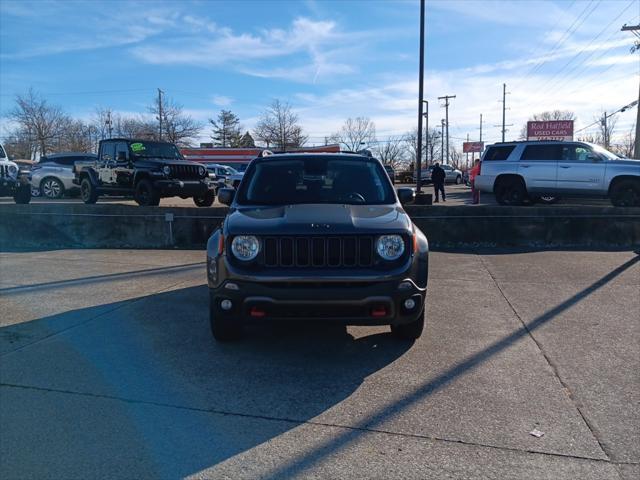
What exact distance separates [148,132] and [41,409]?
245 ft

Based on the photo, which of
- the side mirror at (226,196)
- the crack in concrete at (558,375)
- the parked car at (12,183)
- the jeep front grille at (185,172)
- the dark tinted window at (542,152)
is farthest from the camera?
the parked car at (12,183)

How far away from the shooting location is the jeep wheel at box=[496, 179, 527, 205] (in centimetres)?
1555

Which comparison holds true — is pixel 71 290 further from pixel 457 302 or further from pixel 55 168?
pixel 55 168

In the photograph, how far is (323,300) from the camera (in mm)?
4113

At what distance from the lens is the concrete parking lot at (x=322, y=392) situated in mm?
3037

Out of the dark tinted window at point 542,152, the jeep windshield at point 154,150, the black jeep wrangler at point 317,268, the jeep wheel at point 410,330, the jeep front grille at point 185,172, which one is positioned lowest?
the jeep wheel at point 410,330

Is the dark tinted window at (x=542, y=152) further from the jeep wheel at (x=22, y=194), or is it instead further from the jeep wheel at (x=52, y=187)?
the jeep wheel at (x=52, y=187)

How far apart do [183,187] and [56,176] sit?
9.02 metres

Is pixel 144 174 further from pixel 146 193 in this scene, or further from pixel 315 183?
pixel 315 183

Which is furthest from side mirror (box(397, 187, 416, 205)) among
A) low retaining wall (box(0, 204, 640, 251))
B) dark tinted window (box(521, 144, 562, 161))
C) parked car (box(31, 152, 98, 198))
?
parked car (box(31, 152, 98, 198))

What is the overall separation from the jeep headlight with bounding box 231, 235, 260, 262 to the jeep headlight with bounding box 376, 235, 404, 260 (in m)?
1.01

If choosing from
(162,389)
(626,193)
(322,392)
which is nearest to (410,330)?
(322,392)

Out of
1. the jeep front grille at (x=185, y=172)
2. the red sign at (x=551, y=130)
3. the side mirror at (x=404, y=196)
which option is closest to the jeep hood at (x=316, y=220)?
the side mirror at (x=404, y=196)

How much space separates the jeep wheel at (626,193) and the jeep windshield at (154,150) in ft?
39.8
